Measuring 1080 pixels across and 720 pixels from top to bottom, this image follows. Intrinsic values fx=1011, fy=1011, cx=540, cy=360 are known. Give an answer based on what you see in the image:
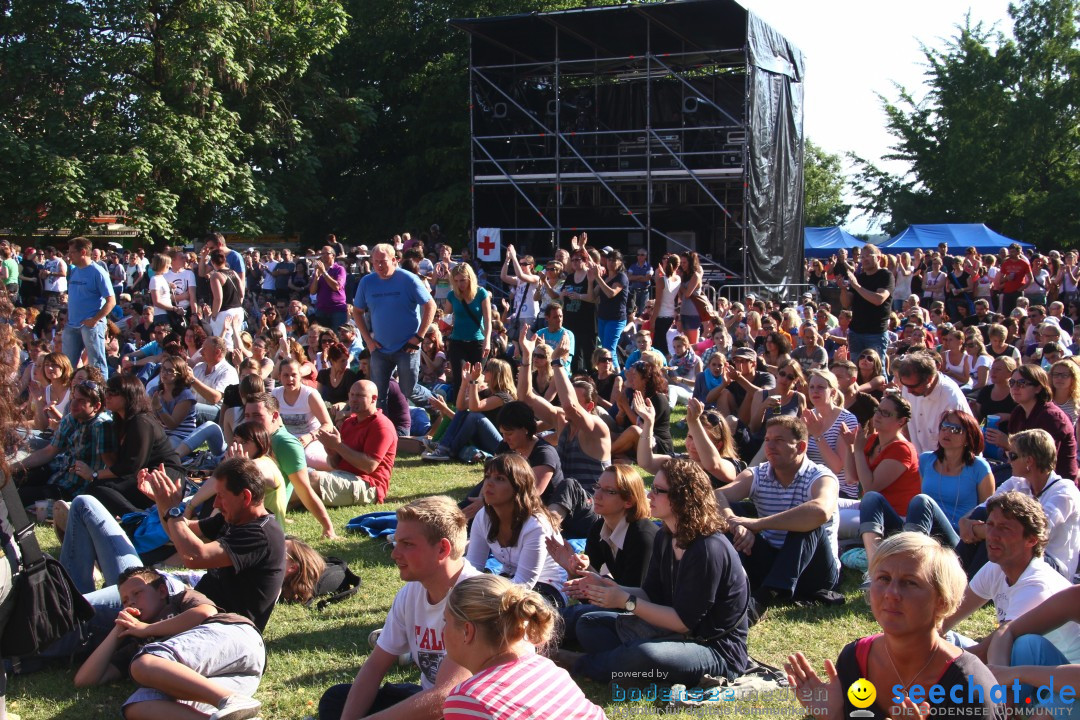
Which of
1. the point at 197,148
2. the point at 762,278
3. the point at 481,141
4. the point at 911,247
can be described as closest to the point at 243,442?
the point at 762,278

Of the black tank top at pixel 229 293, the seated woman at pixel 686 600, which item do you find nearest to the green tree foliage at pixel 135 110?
the black tank top at pixel 229 293

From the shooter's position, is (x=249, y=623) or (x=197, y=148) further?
(x=197, y=148)

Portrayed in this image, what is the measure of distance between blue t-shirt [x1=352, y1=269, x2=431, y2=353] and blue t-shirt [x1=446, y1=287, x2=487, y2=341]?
694mm

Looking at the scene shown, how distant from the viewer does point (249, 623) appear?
4.19m

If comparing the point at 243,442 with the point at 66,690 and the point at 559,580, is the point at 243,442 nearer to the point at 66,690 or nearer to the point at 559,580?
the point at 66,690

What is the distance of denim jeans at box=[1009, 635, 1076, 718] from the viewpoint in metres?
3.33

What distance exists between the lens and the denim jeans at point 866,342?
980 cm

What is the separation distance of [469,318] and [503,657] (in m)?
7.29

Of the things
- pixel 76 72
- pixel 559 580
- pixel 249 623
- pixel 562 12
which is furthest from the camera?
pixel 76 72

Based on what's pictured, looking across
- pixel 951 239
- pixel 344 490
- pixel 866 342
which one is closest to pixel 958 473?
pixel 344 490

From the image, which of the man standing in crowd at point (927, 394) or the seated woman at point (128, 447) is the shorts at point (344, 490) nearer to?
the seated woman at point (128, 447)

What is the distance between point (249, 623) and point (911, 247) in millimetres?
26239

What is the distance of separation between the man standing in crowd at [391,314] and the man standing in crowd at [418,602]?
566 centimetres

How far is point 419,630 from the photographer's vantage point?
3619 mm
